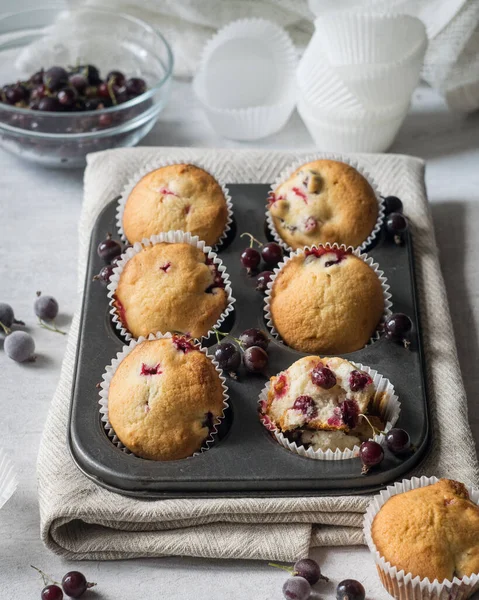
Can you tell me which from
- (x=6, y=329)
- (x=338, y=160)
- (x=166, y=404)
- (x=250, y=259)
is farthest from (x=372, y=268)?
(x=6, y=329)

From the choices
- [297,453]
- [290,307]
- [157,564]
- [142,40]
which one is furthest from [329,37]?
[157,564]

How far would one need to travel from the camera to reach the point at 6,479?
2.51 metres

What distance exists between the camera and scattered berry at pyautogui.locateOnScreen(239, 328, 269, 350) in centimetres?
257

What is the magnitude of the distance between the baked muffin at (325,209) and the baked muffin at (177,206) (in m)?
0.19

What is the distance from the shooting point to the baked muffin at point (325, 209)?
2896 mm


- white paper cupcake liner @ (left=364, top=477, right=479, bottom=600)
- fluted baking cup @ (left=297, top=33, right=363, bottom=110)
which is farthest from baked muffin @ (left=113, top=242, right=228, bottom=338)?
fluted baking cup @ (left=297, top=33, right=363, bottom=110)

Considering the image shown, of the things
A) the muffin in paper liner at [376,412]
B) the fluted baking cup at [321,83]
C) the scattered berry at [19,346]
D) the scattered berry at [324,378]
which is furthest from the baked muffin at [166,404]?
the fluted baking cup at [321,83]

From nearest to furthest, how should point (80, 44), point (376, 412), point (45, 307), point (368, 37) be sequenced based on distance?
point (376, 412) < point (45, 307) < point (368, 37) < point (80, 44)

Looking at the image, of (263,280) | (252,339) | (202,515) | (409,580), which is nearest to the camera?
(409,580)

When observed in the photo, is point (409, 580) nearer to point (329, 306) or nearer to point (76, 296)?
point (329, 306)

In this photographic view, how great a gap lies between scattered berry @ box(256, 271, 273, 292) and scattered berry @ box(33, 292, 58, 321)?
2.39 ft

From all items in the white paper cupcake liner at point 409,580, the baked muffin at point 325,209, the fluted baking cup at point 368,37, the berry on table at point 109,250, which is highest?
the fluted baking cup at point 368,37

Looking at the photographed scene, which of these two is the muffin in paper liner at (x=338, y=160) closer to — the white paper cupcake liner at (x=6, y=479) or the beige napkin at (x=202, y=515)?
the beige napkin at (x=202, y=515)

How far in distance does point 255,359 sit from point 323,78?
143cm
